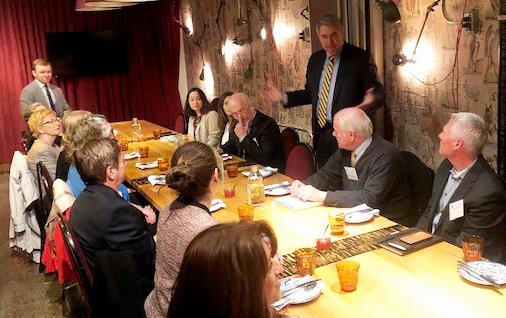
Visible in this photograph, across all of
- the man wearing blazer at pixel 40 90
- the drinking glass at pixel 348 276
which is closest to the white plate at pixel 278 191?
the drinking glass at pixel 348 276

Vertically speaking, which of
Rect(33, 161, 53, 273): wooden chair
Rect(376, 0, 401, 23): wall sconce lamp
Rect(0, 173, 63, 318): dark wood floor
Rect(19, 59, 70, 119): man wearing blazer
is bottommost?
Rect(0, 173, 63, 318): dark wood floor

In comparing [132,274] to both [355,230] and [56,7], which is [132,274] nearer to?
[355,230]

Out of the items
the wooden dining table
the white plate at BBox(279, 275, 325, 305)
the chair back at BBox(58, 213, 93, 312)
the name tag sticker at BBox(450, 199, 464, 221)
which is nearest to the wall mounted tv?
the chair back at BBox(58, 213, 93, 312)

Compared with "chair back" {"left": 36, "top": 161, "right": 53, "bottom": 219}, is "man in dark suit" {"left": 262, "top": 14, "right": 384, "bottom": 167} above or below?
above

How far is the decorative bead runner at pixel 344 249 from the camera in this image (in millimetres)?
2025

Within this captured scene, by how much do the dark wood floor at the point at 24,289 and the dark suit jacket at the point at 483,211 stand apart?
253 centimetres

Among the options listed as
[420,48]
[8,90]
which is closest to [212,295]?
[420,48]

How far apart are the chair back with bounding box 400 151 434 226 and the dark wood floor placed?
2.34m

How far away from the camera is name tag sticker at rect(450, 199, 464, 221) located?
2.41m

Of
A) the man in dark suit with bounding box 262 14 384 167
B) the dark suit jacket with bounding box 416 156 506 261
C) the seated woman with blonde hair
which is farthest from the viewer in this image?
the man in dark suit with bounding box 262 14 384 167

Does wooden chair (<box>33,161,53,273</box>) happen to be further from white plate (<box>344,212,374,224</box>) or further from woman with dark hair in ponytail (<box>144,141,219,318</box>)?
white plate (<box>344,212,374,224</box>)

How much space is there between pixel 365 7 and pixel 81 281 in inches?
120

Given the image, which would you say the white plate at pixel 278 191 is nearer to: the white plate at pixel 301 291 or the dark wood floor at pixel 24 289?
the white plate at pixel 301 291

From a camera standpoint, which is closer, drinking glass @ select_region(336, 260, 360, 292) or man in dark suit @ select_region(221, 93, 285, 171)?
drinking glass @ select_region(336, 260, 360, 292)
